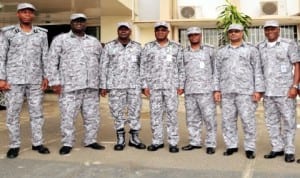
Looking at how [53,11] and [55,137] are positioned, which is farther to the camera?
[53,11]

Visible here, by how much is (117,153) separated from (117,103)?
68cm

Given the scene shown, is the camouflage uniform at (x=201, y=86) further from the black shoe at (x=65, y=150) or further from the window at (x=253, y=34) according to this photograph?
the window at (x=253, y=34)

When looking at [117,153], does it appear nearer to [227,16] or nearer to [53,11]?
[227,16]

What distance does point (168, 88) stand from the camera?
223 inches

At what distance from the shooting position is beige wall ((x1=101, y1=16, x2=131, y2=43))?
13.1 m

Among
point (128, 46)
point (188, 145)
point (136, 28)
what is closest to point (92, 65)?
point (128, 46)

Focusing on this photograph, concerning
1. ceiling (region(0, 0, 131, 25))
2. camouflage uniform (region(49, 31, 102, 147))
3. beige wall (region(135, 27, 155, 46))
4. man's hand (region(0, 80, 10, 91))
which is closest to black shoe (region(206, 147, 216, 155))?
camouflage uniform (region(49, 31, 102, 147))

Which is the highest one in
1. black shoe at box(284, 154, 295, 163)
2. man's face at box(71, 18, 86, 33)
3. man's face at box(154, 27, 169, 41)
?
man's face at box(71, 18, 86, 33)

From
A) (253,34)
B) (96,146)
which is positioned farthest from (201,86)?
(253,34)

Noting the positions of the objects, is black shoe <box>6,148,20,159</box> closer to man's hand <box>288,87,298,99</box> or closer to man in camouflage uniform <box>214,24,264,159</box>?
man in camouflage uniform <box>214,24,264,159</box>

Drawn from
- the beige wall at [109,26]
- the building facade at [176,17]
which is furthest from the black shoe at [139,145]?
the beige wall at [109,26]

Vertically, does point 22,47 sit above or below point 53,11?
below

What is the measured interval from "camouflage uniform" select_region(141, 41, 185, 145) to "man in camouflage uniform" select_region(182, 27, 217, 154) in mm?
131

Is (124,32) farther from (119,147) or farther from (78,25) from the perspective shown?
(119,147)
